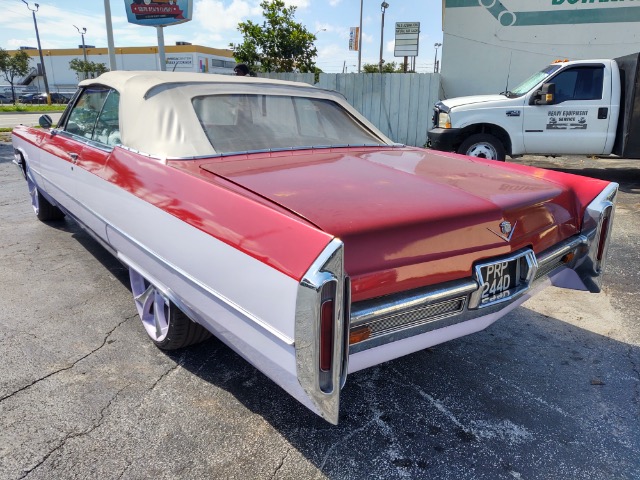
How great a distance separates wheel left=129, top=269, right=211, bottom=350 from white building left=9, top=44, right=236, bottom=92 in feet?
157

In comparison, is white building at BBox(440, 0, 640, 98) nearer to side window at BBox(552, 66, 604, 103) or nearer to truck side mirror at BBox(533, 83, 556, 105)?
side window at BBox(552, 66, 604, 103)

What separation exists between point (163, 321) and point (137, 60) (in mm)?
66562

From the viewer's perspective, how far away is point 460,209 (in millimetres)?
1949

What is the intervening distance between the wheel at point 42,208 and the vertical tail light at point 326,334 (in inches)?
178

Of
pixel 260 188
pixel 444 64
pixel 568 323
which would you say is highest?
pixel 444 64

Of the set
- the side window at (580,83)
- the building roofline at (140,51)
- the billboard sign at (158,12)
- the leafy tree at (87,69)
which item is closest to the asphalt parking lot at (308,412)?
the side window at (580,83)

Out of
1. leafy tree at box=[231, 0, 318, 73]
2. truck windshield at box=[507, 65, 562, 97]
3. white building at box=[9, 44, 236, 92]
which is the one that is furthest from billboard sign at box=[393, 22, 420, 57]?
white building at box=[9, 44, 236, 92]

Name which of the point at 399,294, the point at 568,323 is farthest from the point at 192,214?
the point at 568,323

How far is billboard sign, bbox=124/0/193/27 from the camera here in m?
13.3

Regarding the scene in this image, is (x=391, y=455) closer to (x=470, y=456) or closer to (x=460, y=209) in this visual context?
(x=470, y=456)

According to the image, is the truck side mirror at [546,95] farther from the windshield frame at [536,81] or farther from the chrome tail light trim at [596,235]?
the chrome tail light trim at [596,235]

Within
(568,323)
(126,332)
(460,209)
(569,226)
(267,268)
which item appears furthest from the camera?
(568,323)

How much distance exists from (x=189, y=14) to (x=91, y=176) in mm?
12003

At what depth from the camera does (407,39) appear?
652 inches
